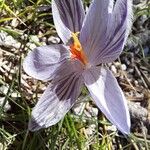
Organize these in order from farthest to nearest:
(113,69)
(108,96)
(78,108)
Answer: (113,69) < (78,108) < (108,96)

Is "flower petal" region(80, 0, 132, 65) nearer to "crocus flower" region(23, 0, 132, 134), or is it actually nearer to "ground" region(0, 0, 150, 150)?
"crocus flower" region(23, 0, 132, 134)

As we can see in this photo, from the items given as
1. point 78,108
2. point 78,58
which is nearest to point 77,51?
point 78,58

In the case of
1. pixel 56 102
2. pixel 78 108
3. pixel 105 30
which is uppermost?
pixel 105 30

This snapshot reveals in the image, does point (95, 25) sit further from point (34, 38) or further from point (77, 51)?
point (34, 38)

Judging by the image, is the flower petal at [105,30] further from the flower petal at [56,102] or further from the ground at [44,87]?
the ground at [44,87]

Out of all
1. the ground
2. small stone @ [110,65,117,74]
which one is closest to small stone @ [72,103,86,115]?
the ground

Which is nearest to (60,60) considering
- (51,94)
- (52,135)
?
(51,94)

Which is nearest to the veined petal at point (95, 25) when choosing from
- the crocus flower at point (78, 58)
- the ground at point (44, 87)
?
the crocus flower at point (78, 58)
